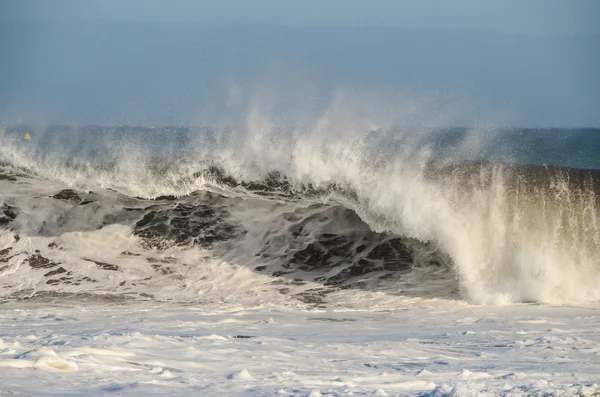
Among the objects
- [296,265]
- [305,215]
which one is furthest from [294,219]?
[296,265]

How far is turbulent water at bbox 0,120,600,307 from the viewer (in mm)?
10359

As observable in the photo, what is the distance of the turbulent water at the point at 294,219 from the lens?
408 inches

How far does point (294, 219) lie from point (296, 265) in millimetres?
1040

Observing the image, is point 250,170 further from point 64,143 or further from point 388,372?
point 388,372

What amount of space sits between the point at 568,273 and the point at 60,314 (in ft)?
18.8

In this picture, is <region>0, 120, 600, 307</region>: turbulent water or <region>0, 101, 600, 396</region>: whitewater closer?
<region>0, 101, 600, 396</region>: whitewater

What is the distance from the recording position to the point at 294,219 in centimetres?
1219

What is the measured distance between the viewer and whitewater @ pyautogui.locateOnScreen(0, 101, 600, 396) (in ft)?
18.9

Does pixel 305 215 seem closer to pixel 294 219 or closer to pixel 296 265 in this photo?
pixel 294 219

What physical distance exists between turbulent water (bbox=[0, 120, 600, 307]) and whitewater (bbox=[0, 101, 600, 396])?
27 mm

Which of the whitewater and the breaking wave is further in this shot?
the breaking wave

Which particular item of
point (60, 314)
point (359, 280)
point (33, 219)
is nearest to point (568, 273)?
point (359, 280)

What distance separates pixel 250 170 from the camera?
12.6 meters

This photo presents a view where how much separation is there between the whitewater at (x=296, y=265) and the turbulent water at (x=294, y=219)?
0.09 feet
